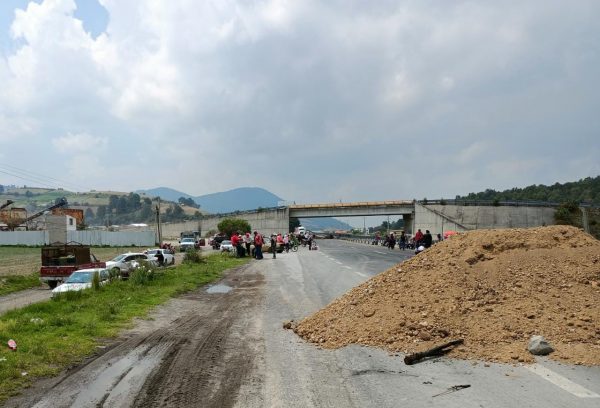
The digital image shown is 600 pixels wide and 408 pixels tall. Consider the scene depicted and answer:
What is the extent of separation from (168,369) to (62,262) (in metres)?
21.2

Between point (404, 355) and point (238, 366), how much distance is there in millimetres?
2492

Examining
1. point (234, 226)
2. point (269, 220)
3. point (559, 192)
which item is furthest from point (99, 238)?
point (559, 192)

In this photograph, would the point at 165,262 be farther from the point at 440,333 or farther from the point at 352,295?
the point at 440,333

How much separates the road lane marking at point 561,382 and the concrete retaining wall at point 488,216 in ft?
254

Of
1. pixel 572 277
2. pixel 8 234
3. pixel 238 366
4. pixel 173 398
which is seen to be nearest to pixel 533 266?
pixel 572 277

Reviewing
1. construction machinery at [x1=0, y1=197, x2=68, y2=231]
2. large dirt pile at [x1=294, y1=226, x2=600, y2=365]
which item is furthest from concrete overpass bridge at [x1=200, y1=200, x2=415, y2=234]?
large dirt pile at [x1=294, y1=226, x2=600, y2=365]

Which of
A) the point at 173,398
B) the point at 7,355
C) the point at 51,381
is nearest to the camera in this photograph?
the point at 173,398

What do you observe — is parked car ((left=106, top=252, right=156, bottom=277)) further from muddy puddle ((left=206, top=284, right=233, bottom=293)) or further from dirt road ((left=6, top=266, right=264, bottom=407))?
dirt road ((left=6, top=266, right=264, bottom=407))

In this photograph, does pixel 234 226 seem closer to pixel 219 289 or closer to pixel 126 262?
pixel 126 262

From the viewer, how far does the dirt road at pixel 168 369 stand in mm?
6219

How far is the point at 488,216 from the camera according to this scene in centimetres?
8300

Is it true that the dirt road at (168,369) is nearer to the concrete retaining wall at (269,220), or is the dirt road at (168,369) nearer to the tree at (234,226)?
the tree at (234,226)

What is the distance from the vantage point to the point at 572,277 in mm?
10055

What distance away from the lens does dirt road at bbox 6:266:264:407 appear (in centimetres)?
622
